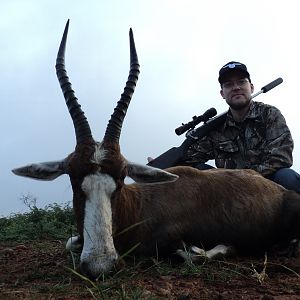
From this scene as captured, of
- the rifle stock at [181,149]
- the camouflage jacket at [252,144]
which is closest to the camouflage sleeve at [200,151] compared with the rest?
the camouflage jacket at [252,144]

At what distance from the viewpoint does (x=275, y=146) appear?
722 cm

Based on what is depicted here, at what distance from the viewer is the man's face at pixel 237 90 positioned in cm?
776

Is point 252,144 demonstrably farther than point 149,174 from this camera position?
Yes

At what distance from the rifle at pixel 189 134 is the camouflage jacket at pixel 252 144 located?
0.09 metres

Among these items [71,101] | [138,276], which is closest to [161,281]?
[138,276]

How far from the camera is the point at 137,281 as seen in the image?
12.6 ft

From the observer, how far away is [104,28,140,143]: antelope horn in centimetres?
475

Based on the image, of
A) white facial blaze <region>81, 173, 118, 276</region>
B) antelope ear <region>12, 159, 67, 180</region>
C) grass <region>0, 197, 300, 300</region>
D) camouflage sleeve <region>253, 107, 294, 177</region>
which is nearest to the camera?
grass <region>0, 197, 300, 300</region>

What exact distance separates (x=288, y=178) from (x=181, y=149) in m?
2.04

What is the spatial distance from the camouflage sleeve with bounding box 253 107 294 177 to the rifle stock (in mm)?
965

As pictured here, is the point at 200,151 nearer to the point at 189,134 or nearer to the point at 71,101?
the point at 189,134

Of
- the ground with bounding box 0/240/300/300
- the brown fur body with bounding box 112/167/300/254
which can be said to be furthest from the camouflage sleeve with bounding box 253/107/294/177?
the ground with bounding box 0/240/300/300

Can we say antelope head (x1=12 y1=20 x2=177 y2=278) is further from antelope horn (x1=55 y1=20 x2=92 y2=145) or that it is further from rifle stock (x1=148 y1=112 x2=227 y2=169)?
rifle stock (x1=148 y1=112 x2=227 y2=169)

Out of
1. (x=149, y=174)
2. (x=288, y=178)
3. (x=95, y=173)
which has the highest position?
(x=95, y=173)
